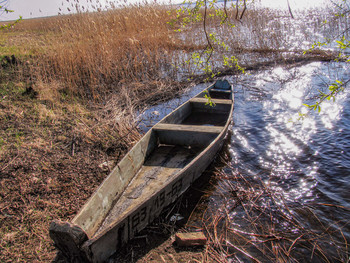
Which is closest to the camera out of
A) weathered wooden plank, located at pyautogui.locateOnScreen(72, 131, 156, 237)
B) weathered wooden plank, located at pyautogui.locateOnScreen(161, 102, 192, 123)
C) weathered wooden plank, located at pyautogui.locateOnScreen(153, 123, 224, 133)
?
weathered wooden plank, located at pyautogui.locateOnScreen(72, 131, 156, 237)

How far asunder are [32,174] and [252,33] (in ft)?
39.0

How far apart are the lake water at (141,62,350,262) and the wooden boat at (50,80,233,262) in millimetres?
607

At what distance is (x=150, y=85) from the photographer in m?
8.64

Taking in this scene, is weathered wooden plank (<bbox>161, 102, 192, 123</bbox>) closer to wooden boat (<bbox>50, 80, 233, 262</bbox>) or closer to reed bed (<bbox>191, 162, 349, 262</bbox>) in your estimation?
wooden boat (<bbox>50, 80, 233, 262</bbox>)

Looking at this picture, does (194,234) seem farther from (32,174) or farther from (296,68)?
(296,68)

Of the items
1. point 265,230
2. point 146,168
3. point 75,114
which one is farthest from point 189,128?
point 75,114

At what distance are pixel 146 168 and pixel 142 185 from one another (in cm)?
47

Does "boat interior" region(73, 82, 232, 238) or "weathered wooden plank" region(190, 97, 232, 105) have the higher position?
"weathered wooden plank" region(190, 97, 232, 105)

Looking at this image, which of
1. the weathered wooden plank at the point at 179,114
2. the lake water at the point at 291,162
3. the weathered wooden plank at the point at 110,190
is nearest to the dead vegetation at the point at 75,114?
the lake water at the point at 291,162

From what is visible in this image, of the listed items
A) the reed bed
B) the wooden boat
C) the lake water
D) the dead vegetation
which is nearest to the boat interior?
the wooden boat

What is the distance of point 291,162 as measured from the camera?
5.11 meters

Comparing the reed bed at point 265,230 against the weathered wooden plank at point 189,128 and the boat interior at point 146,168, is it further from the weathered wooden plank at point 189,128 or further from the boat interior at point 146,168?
the weathered wooden plank at point 189,128

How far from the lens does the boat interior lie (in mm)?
3215

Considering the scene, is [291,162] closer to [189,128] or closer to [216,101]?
[189,128]
